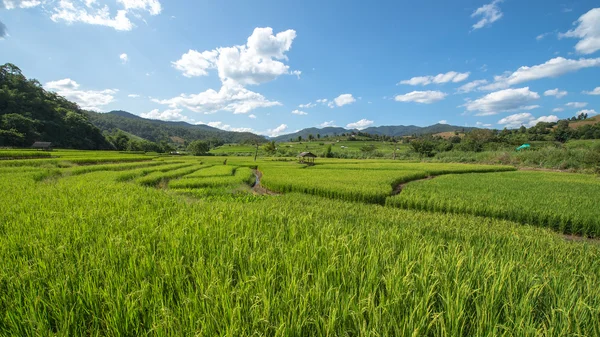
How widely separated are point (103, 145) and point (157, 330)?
304ft

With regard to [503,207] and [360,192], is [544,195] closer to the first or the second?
[503,207]

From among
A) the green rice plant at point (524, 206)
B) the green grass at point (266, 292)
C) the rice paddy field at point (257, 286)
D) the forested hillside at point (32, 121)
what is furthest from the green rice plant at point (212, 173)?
the forested hillside at point (32, 121)

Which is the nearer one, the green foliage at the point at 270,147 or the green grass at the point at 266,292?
the green grass at the point at 266,292

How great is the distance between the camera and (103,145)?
7050 cm

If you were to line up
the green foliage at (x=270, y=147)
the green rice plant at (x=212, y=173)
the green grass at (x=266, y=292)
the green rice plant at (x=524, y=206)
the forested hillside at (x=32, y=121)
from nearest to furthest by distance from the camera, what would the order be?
the green grass at (x=266, y=292)
the green rice plant at (x=524, y=206)
the green rice plant at (x=212, y=173)
the forested hillside at (x=32, y=121)
the green foliage at (x=270, y=147)

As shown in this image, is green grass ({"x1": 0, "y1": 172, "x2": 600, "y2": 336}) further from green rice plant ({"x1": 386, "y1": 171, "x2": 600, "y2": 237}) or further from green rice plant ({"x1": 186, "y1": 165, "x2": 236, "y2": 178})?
green rice plant ({"x1": 186, "y1": 165, "x2": 236, "y2": 178})

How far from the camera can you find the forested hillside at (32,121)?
45906mm

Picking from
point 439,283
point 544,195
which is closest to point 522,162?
point 544,195

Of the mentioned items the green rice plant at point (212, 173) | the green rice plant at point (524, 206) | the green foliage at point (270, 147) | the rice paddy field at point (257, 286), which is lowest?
the green rice plant at point (524, 206)

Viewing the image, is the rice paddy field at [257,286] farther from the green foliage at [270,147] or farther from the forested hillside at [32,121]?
the green foliage at [270,147]

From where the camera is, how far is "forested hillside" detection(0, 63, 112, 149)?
1807 inches

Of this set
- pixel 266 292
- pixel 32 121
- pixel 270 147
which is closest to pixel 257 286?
pixel 266 292

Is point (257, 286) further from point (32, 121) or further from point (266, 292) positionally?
point (32, 121)

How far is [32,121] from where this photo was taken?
49781mm
